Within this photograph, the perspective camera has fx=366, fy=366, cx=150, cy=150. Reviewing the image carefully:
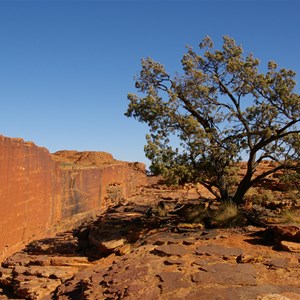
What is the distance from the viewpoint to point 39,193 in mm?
11969

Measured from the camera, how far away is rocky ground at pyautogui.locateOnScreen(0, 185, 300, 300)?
20.4ft

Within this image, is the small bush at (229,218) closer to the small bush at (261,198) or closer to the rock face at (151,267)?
the rock face at (151,267)

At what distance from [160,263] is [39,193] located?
19.6 feet

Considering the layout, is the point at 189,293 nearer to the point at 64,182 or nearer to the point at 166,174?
the point at 166,174

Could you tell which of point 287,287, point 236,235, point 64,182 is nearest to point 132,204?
point 64,182

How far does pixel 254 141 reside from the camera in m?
12.1

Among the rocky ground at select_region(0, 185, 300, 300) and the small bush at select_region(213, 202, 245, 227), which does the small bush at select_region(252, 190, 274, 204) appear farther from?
the small bush at select_region(213, 202, 245, 227)

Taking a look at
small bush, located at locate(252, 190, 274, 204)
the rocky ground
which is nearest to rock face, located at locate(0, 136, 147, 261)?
the rocky ground

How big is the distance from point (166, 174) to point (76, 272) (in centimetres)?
369

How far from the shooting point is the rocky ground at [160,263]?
6219mm

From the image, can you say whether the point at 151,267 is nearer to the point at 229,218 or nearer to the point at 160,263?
the point at 160,263

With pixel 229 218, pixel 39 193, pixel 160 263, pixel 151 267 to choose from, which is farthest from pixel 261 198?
pixel 151 267

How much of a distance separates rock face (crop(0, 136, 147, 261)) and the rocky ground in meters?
0.69

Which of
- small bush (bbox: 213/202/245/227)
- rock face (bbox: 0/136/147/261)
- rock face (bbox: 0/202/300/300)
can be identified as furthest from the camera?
small bush (bbox: 213/202/245/227)
